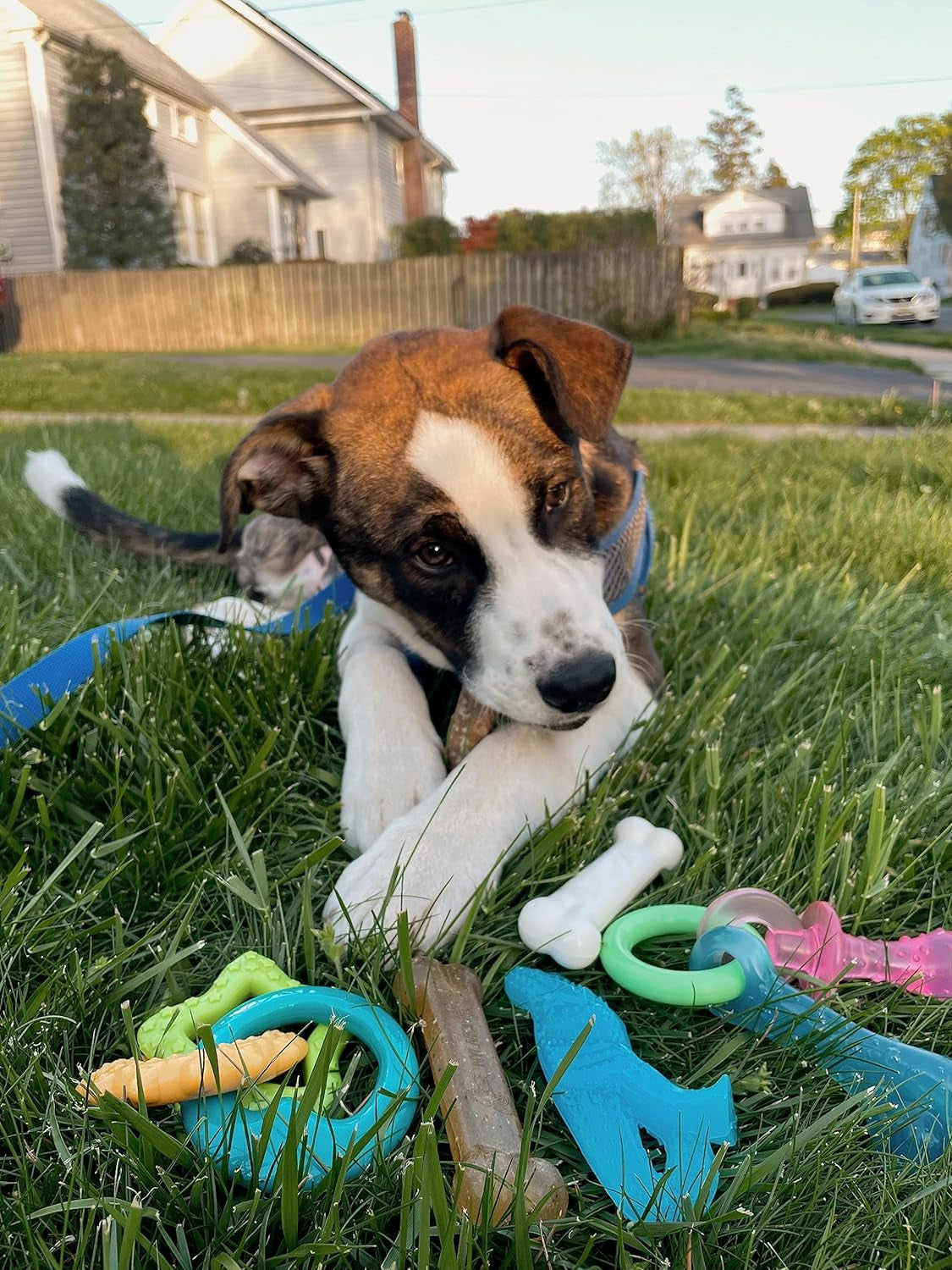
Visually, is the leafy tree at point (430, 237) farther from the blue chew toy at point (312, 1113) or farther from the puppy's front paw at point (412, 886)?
the blue chew toy at point (312, 1113)

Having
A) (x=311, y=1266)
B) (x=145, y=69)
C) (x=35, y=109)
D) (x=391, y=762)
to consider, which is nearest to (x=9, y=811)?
(x=391, y=762)

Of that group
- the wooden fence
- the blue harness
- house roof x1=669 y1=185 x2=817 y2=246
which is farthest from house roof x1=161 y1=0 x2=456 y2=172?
house roof x1=669 y1=185 x2=817 y2=246

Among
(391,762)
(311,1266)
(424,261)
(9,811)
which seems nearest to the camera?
(311,1266)

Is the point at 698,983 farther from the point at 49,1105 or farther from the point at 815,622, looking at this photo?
the point at 815,622

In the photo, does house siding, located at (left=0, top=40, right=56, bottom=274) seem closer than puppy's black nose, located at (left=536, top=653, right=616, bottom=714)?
No

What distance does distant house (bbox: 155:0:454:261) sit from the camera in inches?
1193

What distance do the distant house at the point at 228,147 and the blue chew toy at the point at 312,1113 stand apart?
19705 millimetres

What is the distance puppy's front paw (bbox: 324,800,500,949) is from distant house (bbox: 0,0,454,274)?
19.4 metres

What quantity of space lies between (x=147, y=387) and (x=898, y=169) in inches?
1399

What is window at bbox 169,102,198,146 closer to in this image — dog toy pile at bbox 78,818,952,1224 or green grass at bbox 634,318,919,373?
green grass at bbox 634,318,919,373

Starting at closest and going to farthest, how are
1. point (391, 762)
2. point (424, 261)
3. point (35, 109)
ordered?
point (391, 762) < point (35, 109) < point (424, 261)

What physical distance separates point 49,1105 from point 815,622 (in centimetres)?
283

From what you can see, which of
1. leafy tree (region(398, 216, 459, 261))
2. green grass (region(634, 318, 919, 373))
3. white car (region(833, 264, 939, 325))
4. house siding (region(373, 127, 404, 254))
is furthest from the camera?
house siding (region(373, 127, 404, 254))

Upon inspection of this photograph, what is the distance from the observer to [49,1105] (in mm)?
1374
